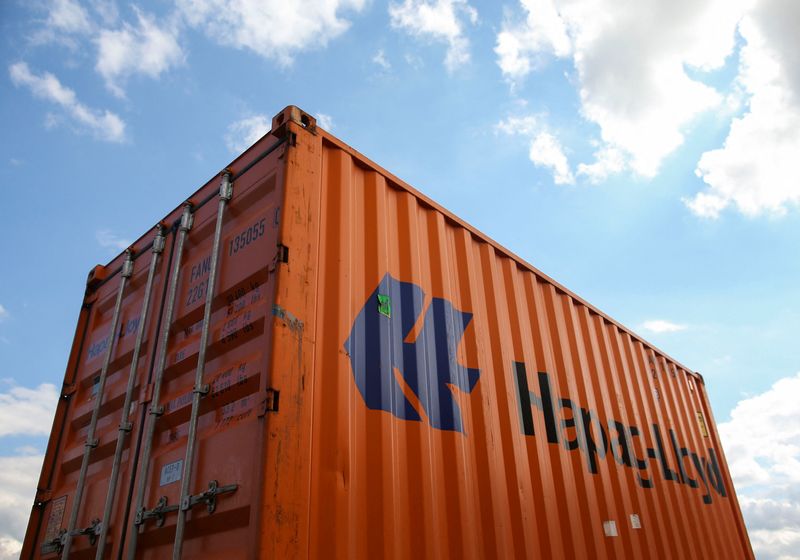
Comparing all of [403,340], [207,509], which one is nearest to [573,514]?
Answer: [403,340]

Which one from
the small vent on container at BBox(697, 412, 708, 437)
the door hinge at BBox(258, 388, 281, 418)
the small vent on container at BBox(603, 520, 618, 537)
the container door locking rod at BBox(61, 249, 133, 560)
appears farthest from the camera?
the small vent on container at BBox(697, 412, 708, 437)

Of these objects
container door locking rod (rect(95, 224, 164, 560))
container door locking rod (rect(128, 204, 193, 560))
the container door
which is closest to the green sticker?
the container door

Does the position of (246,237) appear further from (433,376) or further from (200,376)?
(433,376)

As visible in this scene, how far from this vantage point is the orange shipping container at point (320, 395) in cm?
272

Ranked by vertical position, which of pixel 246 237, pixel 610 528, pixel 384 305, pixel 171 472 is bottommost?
pixel 610 528

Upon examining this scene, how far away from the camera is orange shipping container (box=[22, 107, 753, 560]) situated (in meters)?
2.72

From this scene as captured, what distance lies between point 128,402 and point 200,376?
792 millimetres

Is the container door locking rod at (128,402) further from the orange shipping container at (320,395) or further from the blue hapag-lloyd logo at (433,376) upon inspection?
the blue hapag-lloyd logo at (433,376)

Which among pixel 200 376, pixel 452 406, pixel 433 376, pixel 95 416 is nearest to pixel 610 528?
pixel 452 406

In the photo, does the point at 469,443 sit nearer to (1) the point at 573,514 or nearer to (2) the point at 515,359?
Result: (2) the point at 515,359

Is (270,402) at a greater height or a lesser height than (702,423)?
lesser

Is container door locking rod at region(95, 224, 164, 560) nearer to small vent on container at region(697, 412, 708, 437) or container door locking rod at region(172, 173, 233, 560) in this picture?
container door locking rod at region(172, 173, 233, 560)

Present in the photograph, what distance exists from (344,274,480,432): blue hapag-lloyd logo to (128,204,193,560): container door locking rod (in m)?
1.15

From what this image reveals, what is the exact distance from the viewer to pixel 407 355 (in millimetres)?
3488
